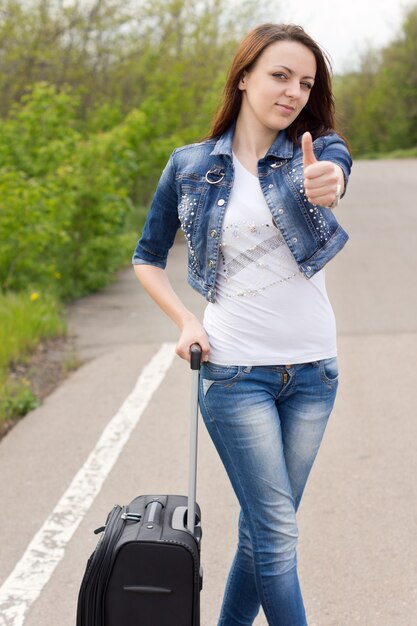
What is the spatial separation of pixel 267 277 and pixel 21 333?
18.2 ft

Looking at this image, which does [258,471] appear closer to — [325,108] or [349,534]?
[325,108]

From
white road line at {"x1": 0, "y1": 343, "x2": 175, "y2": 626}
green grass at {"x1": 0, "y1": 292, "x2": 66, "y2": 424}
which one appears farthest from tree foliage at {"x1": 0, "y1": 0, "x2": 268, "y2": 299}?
white road line at {"x1": 0, "y1": 343, "x2": 175, "y2": 626}

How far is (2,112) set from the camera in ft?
46.9

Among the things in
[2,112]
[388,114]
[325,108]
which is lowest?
[388,114]

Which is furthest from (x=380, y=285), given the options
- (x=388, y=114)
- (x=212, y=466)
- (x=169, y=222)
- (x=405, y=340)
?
(x=388, y=114)

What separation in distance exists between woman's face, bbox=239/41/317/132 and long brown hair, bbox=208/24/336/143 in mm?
23

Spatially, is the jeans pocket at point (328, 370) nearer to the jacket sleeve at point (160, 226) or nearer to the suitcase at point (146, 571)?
the suitcase at point (146, 571)

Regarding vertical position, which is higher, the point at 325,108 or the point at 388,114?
the point at 325,108

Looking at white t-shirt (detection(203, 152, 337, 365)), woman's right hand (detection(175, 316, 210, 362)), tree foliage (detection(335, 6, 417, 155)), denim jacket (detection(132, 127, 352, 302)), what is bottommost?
tree foliage (detection(335, 6, 417, 155))

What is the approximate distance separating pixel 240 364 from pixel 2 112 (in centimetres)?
1208

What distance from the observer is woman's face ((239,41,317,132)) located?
9.31ft

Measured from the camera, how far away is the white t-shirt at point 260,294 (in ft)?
9.37

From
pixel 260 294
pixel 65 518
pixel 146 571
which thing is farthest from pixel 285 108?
pixel 65 518

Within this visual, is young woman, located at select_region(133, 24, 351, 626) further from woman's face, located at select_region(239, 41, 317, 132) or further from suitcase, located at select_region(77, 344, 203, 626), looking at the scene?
suitcase, located at select_region(77, 344, 203, 626)
